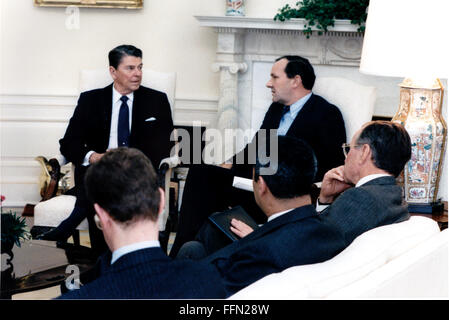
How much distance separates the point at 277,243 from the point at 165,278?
1.44 feet

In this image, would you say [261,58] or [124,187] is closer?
[124,187]

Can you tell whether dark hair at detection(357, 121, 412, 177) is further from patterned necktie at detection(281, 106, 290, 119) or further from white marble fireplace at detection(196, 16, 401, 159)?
white marble fireplace at detection(196, 16, 401, 159)

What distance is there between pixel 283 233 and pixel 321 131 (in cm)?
206

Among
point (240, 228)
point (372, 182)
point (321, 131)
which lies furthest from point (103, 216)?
point (321, 131)

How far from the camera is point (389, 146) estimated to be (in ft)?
8.00

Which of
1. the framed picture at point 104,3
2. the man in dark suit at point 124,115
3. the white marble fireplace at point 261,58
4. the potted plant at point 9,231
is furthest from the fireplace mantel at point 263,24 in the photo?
the potted plant at point 9,231

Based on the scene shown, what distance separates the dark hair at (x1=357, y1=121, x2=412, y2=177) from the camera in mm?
2439

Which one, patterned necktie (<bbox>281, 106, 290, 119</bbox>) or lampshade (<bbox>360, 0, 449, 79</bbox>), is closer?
lampshade (<bbox>360, 0, 449, 79</bbox>)

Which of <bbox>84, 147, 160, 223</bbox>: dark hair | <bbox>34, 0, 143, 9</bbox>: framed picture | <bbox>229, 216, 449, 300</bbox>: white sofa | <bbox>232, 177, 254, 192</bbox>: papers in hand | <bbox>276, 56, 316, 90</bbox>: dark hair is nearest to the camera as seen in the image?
<bbox>229, 216, 449, 300</bbox>: white sofa

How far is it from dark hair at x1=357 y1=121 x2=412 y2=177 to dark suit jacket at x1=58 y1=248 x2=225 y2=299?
47.1 inches

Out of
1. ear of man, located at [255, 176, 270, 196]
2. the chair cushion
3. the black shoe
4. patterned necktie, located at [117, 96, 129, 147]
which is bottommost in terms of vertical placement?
the black shoe

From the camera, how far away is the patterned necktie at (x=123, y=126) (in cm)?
421

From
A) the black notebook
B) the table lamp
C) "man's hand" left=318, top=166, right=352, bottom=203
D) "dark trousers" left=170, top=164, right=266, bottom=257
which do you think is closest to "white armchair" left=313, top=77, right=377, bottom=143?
the table lamp
